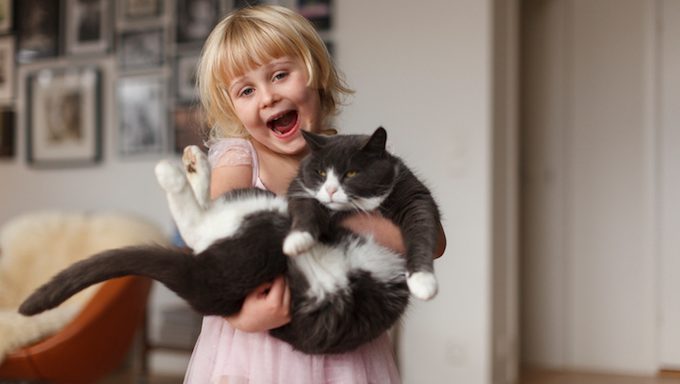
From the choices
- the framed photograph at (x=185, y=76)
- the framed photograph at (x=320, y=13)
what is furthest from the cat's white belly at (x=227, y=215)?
the framed photograph at (x=185, y=76)

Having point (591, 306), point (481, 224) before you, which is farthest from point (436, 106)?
point (591, 306)

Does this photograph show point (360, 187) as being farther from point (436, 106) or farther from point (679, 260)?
point (679, 260)

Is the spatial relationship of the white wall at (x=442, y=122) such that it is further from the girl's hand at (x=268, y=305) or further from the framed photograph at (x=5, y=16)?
the girl's hand at (x=268, y=305)

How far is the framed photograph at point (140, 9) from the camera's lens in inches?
162

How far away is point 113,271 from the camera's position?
0.91m

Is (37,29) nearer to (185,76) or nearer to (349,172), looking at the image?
(185,76)

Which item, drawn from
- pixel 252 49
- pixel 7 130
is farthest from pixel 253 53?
pixel 7 130

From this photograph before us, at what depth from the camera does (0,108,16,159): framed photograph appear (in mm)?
4434

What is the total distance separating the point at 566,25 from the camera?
458cm

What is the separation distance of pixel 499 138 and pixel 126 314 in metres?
1.98

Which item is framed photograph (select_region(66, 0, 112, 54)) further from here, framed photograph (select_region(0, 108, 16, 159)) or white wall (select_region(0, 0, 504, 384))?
white wall (select_region(0, 0, 504, 384))

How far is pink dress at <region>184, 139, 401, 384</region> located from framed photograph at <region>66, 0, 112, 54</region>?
3278mm

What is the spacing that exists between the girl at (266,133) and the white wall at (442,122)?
215cm

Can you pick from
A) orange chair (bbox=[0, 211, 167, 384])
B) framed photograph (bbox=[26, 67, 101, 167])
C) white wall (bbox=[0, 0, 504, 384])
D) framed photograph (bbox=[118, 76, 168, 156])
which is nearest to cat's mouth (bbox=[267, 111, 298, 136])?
orange chair (bbox=[0, 211, 167, 384])
